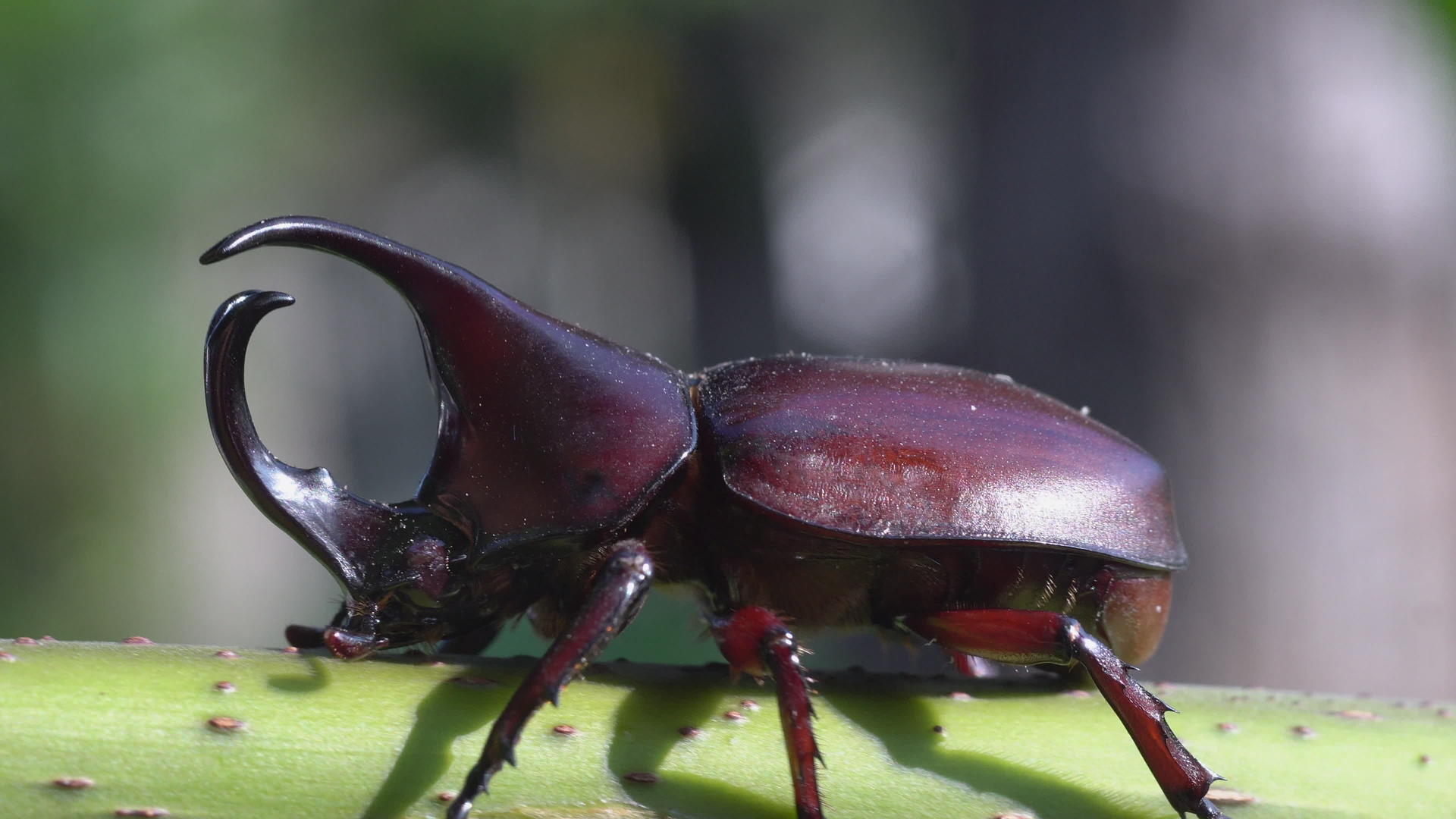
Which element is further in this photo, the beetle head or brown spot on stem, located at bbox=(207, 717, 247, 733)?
the beetle head

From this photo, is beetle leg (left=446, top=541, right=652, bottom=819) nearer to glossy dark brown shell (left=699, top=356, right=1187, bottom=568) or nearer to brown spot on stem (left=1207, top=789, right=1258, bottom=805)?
glossy dark brown shell (left=699, top=356, right=1187, bottom=568)

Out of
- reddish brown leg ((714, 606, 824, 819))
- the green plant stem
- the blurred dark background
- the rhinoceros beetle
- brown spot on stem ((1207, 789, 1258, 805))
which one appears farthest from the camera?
the blurred dark background

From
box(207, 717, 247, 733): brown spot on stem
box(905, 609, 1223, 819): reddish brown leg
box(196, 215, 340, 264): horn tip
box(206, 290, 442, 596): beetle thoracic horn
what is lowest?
box(207, 717, 247, 733): brown spot on stem

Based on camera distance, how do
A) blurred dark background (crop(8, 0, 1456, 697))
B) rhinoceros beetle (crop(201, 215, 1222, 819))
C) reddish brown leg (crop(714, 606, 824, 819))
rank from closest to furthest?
1. reddish brown leg (crop(714, 606, 824, 819))
2. rhinoceros beetle (crop(201, 215, 1222, 819))
3. blurred dark background (crop(8, 0, 1456, 697))

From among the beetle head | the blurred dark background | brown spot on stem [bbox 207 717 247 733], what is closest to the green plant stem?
brown spot on stem [bbox 207 717 247 733]

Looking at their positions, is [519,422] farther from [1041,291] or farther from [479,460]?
[1041,291]

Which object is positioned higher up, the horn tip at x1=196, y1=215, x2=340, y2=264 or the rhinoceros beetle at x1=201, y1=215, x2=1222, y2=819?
the horn tip at x1=196, y1=215, x2=340, y2=264

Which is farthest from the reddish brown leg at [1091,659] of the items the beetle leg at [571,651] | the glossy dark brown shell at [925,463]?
the beetle leg at [571,651]
